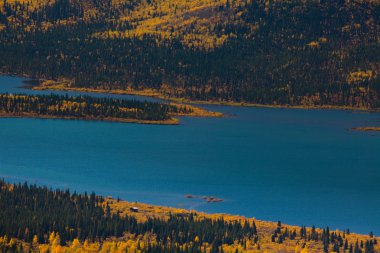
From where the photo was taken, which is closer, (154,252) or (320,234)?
(154,252)

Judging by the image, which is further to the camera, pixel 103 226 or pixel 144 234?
pixel 144 234

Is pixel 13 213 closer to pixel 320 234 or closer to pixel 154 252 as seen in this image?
pixel 154 252

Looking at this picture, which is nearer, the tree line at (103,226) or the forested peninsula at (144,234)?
the forested peninsula at (144,234)

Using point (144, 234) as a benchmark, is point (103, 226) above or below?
above

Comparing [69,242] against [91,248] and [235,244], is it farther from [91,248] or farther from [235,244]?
[235,244]

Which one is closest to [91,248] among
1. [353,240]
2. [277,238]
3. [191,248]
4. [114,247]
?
[114,247]

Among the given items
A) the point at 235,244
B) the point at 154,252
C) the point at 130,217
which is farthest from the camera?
the point at 130,217

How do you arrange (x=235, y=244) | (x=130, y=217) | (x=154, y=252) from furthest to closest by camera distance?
(x=130, y=217)
(x=235, y=244)
(x=154, y=252)

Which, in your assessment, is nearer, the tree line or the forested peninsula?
the forested peninsula
